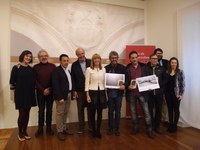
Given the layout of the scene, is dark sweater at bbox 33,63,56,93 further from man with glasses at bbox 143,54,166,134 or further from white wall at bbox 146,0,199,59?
white wall at bbox 146,0,199,59

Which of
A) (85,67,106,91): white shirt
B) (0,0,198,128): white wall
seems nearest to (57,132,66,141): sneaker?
(85,67,106,91): white shirt

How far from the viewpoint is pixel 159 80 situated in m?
3.57

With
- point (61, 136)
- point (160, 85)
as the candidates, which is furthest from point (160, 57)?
point (61, 136)

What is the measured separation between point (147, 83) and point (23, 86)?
2135 millimetres

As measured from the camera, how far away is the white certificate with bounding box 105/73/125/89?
333 cm

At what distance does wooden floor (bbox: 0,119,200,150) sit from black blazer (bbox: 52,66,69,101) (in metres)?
0.75

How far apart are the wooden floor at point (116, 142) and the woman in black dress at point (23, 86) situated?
0.30 meters

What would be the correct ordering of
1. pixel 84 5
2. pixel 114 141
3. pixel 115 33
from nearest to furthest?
pixel 114 141, pixel 84 5, pixel 115 33

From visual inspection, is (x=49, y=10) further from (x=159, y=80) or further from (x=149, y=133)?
(x=149, y=133)

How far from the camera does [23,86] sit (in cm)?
320

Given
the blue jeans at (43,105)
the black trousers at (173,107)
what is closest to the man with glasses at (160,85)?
the black trousers at (173,107)

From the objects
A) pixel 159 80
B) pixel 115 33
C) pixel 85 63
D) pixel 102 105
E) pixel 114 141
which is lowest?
pixel 114 141

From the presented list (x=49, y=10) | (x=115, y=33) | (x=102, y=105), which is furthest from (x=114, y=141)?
(x=49, y=10)

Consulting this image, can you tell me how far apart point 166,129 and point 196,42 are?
1.82m
